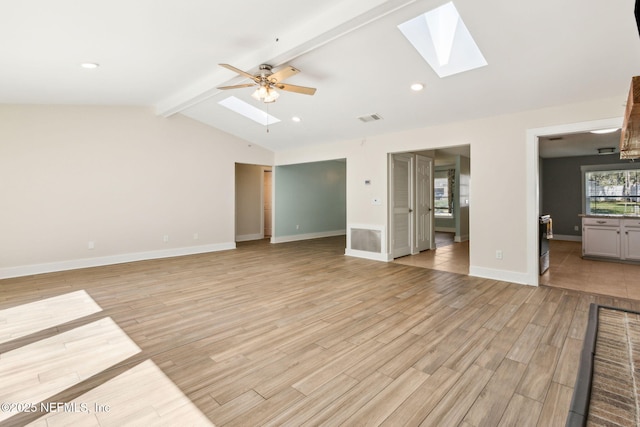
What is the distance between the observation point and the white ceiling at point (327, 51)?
2.63 m

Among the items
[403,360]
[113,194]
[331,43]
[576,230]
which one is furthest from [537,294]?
[113,194]

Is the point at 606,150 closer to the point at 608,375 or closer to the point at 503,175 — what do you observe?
the point at 503,175

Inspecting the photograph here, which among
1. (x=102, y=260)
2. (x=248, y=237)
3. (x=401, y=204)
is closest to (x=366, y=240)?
(x=401, y=204)

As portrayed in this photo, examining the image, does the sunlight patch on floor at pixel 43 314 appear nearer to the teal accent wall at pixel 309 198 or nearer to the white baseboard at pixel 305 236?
the white baseboard at pixel 305 236

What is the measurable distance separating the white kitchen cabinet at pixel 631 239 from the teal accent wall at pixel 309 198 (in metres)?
6.84

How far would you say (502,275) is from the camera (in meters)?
4.45

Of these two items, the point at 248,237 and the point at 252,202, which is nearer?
the point at 248,237

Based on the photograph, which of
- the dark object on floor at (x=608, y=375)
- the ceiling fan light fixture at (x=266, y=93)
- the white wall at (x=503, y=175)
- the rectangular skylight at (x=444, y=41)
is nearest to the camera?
the dark object on floor at (x=608, y=375)

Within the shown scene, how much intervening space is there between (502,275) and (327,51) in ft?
13.0

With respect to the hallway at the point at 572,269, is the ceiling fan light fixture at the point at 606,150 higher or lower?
higher

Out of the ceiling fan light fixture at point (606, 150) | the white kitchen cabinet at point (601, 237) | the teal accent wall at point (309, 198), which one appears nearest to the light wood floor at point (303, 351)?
the white kitchen cabinet at point (601, 237)

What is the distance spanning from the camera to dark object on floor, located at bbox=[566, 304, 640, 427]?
1.61 metres

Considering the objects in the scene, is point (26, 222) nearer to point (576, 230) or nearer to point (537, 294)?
point (537, 294)

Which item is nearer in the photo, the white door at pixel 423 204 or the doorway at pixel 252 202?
the white door at pixel 423 204
